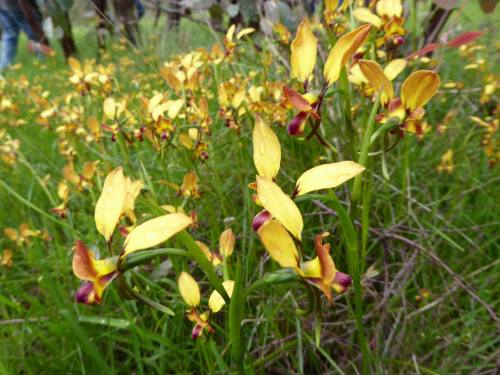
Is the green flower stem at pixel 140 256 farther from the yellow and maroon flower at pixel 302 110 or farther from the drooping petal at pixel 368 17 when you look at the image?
the drooping petal at pixel 368 17

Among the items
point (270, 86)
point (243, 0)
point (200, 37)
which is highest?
point (243, 0)

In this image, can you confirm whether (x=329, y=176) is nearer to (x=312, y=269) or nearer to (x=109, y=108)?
(x=312, y=269)

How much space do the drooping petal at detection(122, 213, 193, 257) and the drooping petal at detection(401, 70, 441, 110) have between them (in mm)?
266

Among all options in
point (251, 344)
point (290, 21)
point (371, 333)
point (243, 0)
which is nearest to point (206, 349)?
point (251, 344)

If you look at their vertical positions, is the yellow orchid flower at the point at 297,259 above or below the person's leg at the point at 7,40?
above

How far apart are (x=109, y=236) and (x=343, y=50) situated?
27cm

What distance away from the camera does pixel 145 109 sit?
83cm

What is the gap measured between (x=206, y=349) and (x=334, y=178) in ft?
1.28

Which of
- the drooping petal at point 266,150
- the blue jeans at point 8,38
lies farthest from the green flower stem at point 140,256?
the blue jeans at point 8,38

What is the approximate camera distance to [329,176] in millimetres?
378

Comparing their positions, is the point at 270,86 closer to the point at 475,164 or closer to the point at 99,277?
the point at 475,164

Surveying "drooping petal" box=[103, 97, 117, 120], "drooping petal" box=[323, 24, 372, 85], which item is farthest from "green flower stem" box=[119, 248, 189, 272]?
"drooping petal" box=[103, 97, 117, 120]

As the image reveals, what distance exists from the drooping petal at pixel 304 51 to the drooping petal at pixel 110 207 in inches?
8.5

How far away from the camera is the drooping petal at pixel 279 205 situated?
35 cm
